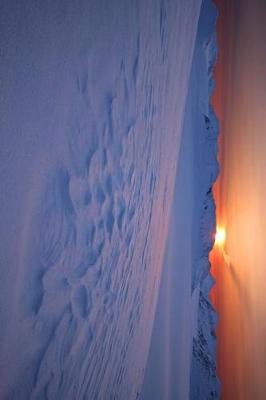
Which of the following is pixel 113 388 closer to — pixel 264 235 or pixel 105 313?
pixel 105 313

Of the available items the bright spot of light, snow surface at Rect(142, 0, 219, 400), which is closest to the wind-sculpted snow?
snow surface at Rect(142, 0, 219, 400)

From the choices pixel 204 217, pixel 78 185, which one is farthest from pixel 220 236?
pixel 78 185

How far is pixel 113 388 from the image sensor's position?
0.61 m

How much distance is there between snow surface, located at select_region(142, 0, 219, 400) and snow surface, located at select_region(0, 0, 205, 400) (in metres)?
0.25

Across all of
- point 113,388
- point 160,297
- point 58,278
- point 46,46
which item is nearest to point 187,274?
point 160,297

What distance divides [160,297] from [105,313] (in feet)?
1.43

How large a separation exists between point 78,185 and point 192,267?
806mm

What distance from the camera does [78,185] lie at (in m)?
0.39

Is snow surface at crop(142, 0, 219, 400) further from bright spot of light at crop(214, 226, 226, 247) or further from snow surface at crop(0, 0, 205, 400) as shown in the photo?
bright spot of light at crop(214, 226, 226, 247)

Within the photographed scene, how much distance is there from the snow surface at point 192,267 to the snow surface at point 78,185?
10.0 inches

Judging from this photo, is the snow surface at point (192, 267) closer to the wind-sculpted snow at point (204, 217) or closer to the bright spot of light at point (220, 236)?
the wind-sculpted snow at point (204, 217)

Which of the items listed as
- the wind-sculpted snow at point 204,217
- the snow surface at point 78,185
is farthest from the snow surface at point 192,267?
the snow surface at point 78,185

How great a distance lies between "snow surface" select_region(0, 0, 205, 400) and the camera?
299 millimetres

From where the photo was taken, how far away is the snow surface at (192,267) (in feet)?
3.11
